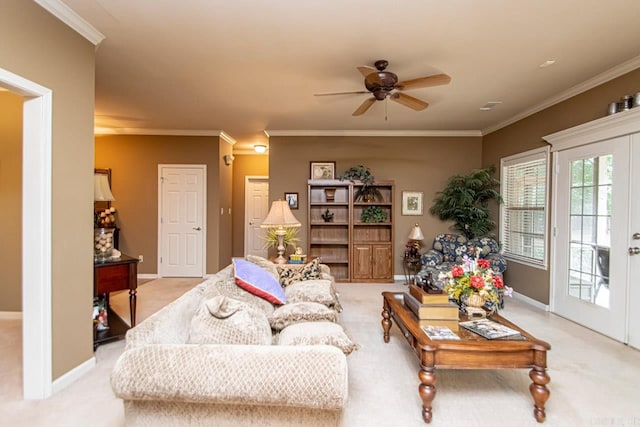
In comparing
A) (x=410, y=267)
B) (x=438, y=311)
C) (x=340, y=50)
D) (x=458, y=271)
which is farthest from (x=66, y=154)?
(x=410, y=267)

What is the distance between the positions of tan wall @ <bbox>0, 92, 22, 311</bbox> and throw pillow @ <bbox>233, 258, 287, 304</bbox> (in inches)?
124

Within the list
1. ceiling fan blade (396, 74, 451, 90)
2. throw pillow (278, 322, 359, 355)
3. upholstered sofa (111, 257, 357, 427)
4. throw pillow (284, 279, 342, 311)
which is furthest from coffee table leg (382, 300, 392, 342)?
ceiling fan blade (396, 74, 451, 90)

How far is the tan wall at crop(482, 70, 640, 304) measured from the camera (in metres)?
3.24

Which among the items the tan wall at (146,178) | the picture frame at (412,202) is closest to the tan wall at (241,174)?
the tan wall at (146,178)

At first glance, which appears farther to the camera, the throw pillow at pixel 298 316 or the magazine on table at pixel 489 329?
the throw pillow at pixel 298 316

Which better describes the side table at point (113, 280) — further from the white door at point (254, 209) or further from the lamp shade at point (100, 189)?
the white door at point (254, 209)

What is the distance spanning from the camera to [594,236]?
3402mm

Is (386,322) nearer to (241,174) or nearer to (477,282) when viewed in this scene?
(477,282)

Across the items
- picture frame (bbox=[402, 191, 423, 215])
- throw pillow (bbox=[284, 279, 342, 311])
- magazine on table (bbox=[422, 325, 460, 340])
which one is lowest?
magazine on table (bbox=[422, 325, 460, 340])

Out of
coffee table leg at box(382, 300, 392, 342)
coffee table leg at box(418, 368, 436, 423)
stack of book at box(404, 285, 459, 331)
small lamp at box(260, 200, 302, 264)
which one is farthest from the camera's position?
small lamp at box(260, 200, 302, 264)

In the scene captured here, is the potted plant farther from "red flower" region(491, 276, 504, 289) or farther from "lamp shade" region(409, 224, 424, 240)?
"red flower" region(491, 276, 504, 289)

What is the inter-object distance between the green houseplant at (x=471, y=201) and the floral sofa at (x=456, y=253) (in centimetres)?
50

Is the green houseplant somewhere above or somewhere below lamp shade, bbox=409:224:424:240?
above

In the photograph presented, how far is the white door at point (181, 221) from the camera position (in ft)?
19.2
